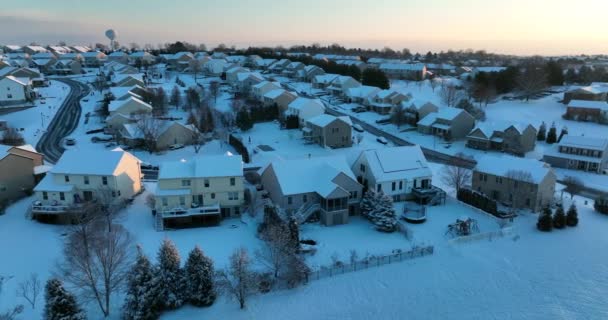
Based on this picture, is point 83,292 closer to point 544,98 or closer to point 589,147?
point 589,147

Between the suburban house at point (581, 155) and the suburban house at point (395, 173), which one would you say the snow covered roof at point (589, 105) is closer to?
the suburban house at point (581, 155)

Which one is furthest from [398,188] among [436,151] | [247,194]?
[436,151]

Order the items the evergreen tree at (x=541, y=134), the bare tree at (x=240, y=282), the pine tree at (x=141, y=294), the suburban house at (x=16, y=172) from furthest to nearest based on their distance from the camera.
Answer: the evergreen tree at (x=541, y=134) < the suburban house at (x=16, y=172) < the bare tree at (x=240, y=282) < the pine tree at (x=141, y=294)

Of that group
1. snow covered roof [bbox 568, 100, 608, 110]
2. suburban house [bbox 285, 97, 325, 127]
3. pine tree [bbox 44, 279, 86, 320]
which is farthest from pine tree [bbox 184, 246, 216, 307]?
snow covered roof [bbox 568, 100, 608, 110]

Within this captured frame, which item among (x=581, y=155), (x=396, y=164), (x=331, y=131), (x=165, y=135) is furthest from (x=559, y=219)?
(x=165, y=135)

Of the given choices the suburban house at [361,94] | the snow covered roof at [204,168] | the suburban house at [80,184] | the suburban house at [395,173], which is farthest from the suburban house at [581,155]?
the suburban house at [80,184]
